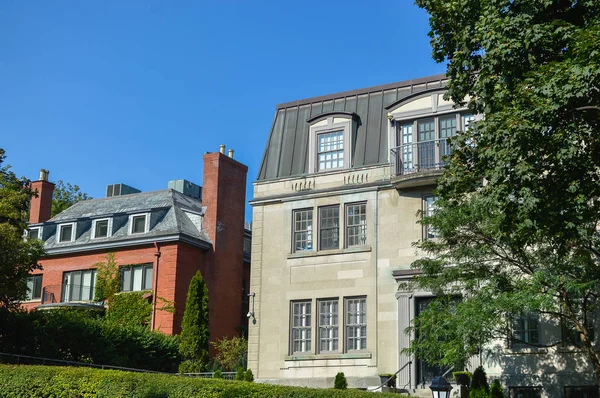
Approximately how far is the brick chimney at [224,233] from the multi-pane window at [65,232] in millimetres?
8122

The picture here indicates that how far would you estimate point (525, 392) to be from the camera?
2589 centimetres

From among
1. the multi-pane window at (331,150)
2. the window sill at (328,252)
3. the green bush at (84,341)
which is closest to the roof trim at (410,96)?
the multi-pane window at (331,150)

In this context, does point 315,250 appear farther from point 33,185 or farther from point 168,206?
point 33,185

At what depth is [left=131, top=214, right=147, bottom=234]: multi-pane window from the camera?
44031mm

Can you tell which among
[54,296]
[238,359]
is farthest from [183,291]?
[54,296]

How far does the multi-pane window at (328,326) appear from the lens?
2966cm

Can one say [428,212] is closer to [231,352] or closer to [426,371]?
[426,371]

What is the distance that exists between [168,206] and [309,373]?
17584mm

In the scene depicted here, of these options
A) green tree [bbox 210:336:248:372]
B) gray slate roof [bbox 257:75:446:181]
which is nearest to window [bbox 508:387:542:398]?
gray slate roof [bbox 257:75:446:181]

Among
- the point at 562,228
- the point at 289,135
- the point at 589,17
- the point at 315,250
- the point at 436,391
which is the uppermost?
the point at 289,135

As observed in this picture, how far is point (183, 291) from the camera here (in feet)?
136

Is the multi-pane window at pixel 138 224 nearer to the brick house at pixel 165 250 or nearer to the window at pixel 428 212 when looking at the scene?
the brick house at pixel 165 250

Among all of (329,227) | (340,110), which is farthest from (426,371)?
(340,110)

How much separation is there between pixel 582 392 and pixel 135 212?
26523 millimetres
